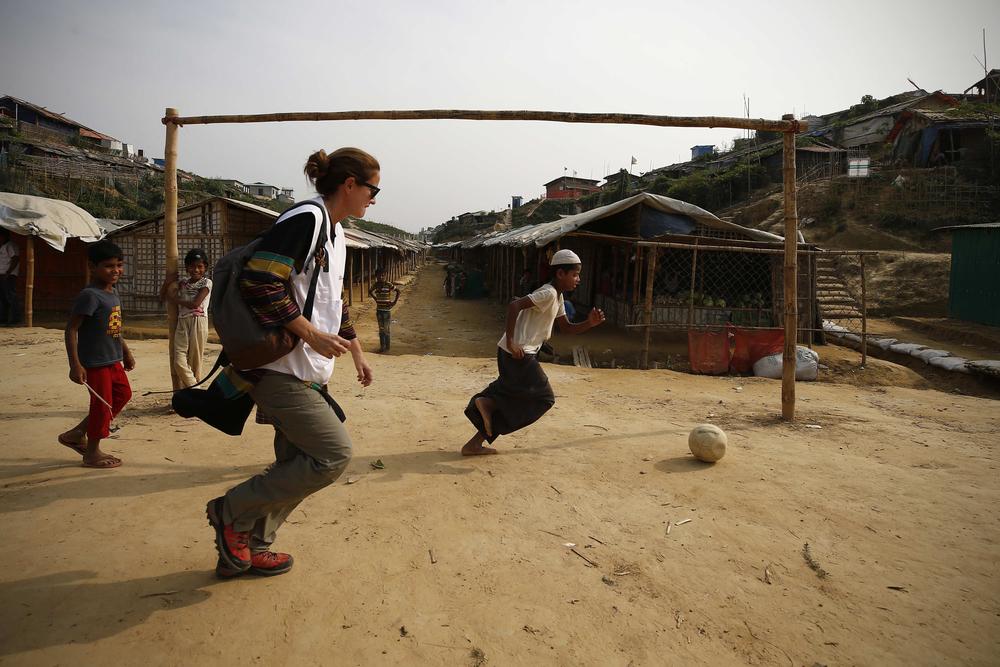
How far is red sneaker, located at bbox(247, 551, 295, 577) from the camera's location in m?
2.35

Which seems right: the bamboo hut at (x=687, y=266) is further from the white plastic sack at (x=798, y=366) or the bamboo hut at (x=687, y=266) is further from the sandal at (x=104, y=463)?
the sandal at (x=104, y=463)

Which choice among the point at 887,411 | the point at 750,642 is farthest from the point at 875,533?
the point at 887,411

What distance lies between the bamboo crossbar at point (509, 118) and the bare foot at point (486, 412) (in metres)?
2.39

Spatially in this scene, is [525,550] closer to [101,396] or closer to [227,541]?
[227,541]

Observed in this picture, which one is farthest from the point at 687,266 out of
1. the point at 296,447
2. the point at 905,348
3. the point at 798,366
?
the point at 296,447

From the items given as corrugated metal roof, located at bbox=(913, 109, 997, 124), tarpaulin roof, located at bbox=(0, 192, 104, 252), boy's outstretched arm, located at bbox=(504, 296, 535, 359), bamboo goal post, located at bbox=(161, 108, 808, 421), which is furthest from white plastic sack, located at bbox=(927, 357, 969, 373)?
corrugated metal roof, located at bbox=(913, 109, 997, 124)

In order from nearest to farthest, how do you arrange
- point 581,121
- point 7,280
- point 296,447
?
point 296,447
point 581,121
point 7,280

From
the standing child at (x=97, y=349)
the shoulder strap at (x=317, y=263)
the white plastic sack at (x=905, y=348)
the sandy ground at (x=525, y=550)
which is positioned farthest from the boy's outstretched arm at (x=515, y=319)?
the white plastic sack at (x=905, y=348)

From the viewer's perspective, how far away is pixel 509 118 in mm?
4676

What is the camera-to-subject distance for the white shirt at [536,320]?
12.4 ft

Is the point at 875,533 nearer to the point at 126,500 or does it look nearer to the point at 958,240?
the point at 126,500

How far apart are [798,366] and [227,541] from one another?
816 cm

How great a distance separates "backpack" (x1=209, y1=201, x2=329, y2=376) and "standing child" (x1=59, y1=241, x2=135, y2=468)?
6.58ft

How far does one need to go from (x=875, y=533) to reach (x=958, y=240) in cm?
1628
